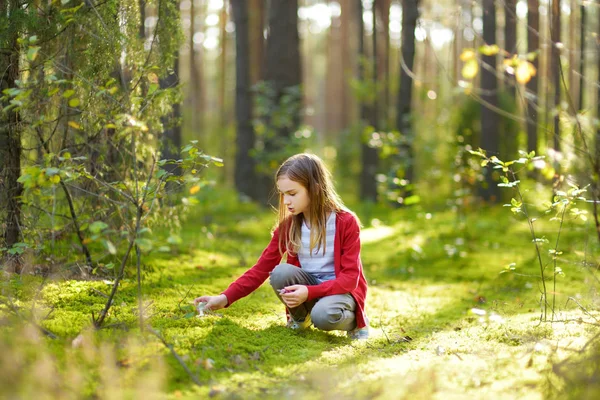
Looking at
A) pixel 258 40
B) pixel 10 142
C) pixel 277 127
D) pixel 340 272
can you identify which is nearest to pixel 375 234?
pixel 277 127

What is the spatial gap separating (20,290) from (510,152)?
10516mm

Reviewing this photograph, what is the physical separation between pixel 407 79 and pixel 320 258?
7.49m

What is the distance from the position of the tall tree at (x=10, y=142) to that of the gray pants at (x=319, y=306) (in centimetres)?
186

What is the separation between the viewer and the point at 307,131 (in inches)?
395

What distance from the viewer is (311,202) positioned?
3.96m

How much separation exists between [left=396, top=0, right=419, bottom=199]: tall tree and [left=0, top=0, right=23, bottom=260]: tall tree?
6056 mm

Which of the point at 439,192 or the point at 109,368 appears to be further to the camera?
the point at 439,192

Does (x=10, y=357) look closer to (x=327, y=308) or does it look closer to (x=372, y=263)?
(x=327, y=308)

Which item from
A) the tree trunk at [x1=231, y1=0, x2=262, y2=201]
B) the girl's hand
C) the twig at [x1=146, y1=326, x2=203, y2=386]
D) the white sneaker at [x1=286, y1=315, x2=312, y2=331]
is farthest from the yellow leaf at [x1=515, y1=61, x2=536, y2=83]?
the tree trunk at [x1=231, y1=0, x2=262, y2=201]

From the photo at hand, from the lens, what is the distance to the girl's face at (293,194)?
381cm

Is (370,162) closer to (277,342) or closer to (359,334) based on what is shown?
(359,334)

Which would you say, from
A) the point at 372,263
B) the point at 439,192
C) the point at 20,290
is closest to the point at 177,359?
the point at 20,290

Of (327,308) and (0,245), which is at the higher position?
(0,245)

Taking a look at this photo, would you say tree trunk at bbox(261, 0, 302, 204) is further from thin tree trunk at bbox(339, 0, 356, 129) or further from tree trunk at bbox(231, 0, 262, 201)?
thin tree trunk at bbox(339, 0, 356, 129)
